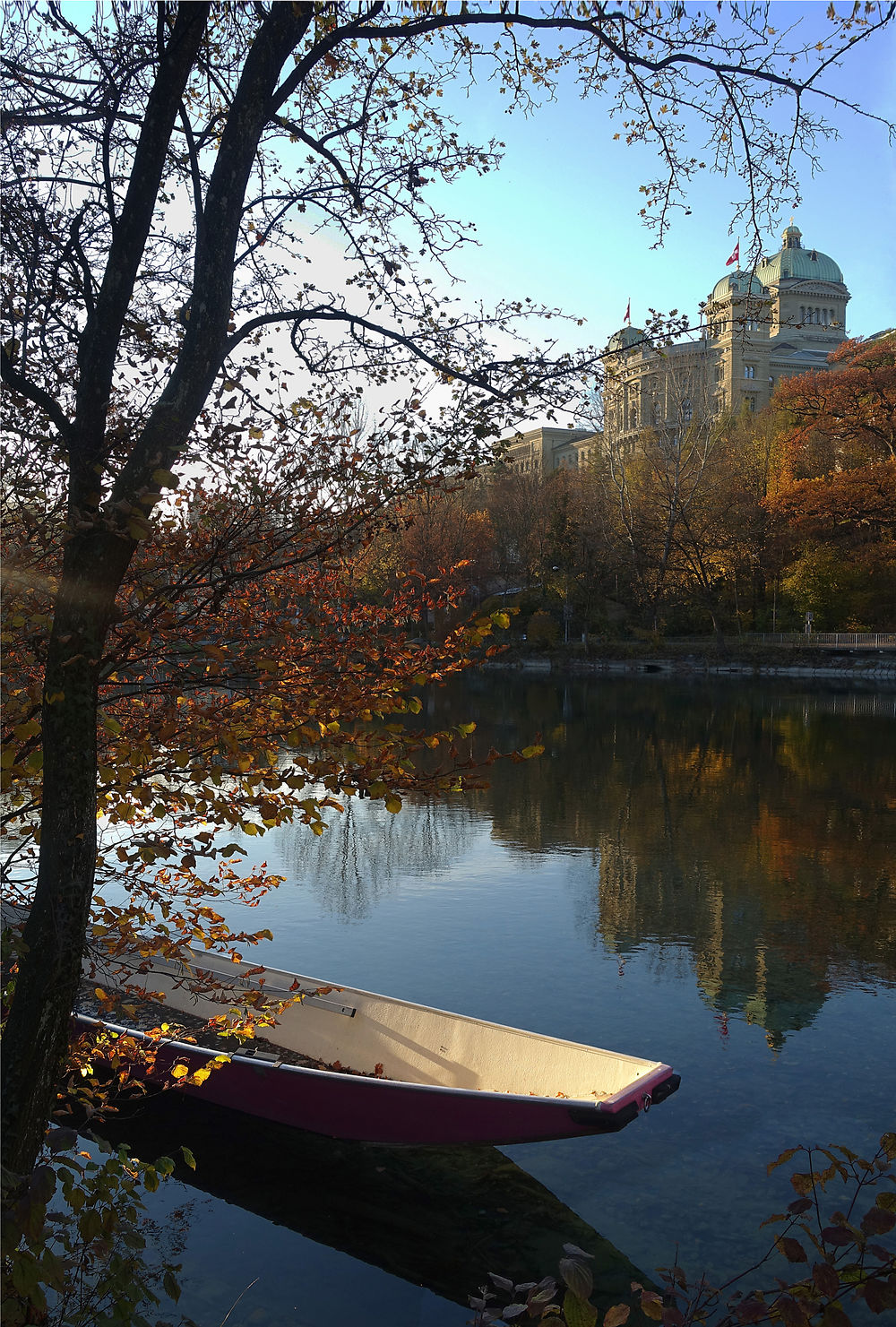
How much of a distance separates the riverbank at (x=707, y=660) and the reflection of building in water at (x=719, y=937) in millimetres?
36760

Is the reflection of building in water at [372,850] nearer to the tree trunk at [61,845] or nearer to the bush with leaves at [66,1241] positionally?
the bush with leaves at [66,1241]

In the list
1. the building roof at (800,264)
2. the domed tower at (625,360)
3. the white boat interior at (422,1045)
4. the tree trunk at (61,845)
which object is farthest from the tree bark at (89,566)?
the building roof at (800,264)

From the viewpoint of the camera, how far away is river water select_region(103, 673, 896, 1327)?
6.39 meters

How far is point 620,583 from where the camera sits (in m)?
62.4

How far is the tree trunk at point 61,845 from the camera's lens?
3541 mm

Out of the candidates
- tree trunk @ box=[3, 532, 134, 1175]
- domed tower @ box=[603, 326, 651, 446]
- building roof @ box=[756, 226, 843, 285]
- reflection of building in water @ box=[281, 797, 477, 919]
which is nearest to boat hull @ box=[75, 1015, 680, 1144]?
tree trunk @ box=[3, 532, 134, 1175]

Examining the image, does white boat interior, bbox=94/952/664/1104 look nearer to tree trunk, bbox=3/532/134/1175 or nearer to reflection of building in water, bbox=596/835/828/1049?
tree trunk, bbox=3/532/134/1175

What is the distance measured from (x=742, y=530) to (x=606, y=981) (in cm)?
4851

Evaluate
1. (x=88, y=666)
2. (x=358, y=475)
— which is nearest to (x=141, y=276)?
(x=358, y=475)

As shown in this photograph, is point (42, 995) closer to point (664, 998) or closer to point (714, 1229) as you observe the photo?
point (714, 1229)

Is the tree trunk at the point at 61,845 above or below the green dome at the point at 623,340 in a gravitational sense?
below

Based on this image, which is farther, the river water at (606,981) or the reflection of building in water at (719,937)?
the reflection of building in water at (719,937)

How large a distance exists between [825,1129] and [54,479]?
23.4ft

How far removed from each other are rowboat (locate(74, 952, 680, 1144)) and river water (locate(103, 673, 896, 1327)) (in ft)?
1.77
